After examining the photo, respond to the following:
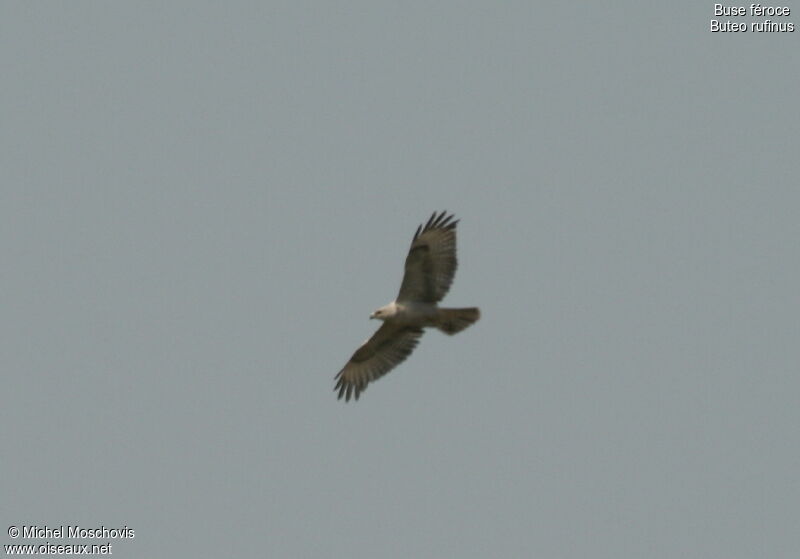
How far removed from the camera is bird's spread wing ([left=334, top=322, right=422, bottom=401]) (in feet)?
73.7

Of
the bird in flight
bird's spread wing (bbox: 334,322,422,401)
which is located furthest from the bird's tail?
bird's spread wing (bbox: 334,322,422,401)

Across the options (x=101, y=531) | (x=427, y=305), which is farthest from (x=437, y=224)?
(x=101, y=531)

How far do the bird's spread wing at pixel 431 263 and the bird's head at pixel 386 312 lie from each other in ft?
0.58

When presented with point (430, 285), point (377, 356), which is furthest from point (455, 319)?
point (377, 356)

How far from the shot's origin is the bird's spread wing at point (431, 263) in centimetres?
2130

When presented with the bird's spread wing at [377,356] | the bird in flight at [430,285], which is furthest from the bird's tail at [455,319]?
the bird's spread wing at [377,356]

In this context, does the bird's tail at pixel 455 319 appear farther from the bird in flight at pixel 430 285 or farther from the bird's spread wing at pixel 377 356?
the bird's spread wing at pixel 377 356

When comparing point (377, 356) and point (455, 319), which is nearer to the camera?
point (455, 319)

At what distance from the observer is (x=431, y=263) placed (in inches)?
840

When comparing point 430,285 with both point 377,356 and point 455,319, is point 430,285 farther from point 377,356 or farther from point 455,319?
point 377,356

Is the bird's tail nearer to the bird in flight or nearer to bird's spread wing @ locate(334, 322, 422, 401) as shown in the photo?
the bird in flight

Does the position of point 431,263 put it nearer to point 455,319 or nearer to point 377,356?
point 455,319

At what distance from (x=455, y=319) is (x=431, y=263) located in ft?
3.26

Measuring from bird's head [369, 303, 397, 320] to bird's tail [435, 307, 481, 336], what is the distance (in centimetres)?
74
